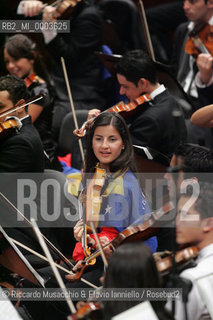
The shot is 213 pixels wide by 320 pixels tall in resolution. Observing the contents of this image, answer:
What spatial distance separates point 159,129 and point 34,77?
896 millimetres

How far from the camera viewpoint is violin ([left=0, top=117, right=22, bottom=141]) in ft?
9.14

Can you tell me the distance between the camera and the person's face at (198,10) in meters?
3.48

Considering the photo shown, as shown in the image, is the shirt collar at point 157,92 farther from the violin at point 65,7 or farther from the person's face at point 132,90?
the violin at point 65,7

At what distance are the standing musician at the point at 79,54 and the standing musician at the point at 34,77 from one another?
224mm

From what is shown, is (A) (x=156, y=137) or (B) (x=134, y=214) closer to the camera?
(B) (x=134, y=214)

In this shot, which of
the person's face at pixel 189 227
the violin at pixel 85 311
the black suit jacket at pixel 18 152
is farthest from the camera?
the black suit jacket at pixel 18 152

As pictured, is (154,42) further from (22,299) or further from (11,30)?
(22,299)

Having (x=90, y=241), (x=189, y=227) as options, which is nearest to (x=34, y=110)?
(x=90, y=241)

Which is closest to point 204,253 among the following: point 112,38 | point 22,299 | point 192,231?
point 192,231

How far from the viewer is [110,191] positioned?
2.44 metres

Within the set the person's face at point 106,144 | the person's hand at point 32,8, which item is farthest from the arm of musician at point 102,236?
the person's hand at point 32,8

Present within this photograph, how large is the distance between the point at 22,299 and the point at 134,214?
22.6 inches

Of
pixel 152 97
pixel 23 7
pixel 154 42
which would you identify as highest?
pixel 23 7

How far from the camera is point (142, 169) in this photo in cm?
285
